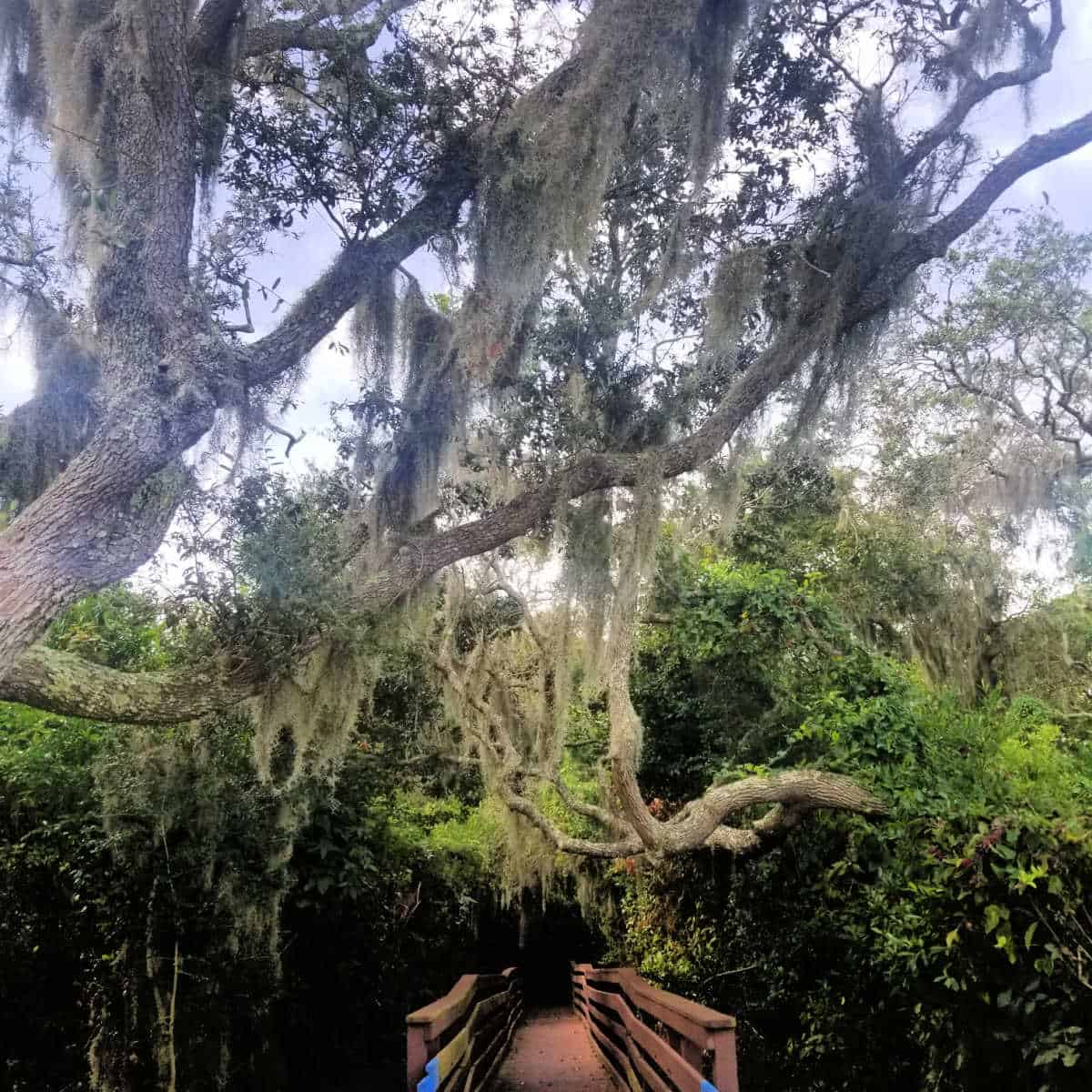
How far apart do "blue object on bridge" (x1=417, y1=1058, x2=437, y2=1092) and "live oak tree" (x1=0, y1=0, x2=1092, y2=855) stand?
1.74 meters

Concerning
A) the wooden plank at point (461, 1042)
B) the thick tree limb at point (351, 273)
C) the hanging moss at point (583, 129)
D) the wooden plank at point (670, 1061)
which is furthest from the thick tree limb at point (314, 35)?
the wooden plank at point (670, 1061)

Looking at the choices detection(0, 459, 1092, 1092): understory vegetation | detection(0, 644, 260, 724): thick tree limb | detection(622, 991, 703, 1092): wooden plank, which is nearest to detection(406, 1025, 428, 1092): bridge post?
detection(622, 991, 703, 1092): wooden plank

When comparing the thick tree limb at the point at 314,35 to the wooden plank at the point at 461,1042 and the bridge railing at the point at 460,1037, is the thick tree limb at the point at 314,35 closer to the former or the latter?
the bridge railing at the point at 460,1037

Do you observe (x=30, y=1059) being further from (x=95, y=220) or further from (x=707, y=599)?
(x=707, y=599)

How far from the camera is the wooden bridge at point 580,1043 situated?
288cm

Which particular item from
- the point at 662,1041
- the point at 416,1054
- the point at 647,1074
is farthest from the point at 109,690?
the point at 647,1074

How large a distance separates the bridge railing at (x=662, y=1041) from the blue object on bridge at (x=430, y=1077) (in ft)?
2.92

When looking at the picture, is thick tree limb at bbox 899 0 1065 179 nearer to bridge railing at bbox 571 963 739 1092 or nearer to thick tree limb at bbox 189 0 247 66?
thick tree limb at bbox 189 0 247 66

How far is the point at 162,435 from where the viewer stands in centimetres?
338

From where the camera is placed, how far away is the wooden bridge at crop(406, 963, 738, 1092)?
2.88 meters

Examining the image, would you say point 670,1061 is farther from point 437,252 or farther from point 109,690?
point 437,252

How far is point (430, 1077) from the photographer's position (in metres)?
2.70

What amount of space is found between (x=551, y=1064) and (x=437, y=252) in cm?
620

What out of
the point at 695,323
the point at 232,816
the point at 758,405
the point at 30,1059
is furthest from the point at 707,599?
the point at 30,1059
